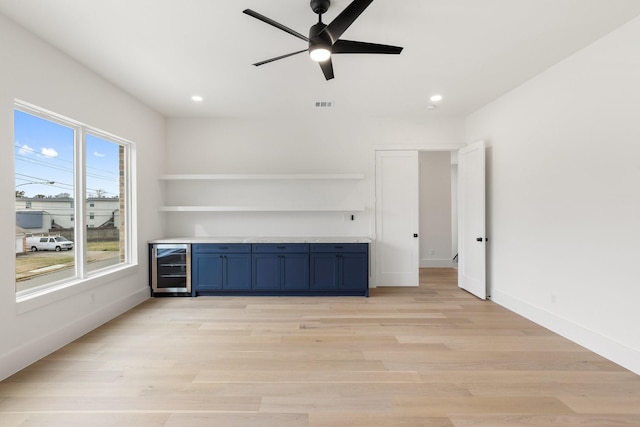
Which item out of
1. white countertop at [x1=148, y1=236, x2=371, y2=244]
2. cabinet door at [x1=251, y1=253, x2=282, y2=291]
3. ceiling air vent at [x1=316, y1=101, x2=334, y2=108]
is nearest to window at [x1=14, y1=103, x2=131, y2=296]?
white countertop at [x1=148, y1=236, x2=371, y2=244]

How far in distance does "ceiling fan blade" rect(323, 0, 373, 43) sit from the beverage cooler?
3.57 m

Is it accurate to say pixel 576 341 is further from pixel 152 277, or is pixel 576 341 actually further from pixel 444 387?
pixel 152 277

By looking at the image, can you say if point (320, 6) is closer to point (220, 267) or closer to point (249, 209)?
point (249, 209)

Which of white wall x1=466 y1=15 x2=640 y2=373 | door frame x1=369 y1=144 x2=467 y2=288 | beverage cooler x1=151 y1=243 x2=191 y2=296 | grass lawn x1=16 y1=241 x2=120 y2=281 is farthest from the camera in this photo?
door frame x1=369 y1=144 x2=467 y2=288

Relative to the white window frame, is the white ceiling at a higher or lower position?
higher

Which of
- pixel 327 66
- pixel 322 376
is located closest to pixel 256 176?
pixel 327 66

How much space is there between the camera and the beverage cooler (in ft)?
14.2

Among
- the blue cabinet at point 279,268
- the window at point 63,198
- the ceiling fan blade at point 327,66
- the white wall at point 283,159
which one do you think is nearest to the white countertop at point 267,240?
the blue cabinet at point 279,268

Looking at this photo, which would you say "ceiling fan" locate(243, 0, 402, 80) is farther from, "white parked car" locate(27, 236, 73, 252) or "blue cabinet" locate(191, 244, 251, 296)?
"blue cabinet" locate(191, 244, 251, 296)

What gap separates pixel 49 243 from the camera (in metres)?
2.84

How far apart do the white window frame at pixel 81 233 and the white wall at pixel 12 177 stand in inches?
1.0

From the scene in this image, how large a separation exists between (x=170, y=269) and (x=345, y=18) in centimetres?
406

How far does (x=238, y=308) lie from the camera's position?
3.88 metres

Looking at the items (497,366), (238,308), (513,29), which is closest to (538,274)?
(497,366)
